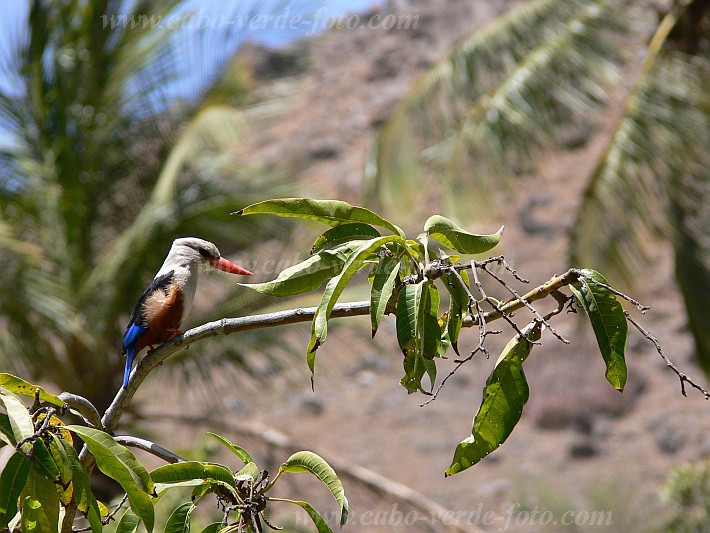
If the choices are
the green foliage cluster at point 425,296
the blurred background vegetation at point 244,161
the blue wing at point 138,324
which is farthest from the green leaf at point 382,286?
the blurred background vegetation at point 244,161

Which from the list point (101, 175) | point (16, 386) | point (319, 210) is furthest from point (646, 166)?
point (16, 386)

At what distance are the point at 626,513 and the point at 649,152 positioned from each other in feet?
19.7

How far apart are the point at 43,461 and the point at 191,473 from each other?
0.28 metres

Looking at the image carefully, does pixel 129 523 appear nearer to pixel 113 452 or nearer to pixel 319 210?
pixel 113 452

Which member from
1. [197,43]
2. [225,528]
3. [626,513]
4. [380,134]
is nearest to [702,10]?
[380,134]

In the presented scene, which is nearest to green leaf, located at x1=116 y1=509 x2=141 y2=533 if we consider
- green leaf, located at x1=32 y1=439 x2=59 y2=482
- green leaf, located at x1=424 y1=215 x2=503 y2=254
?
green leaf, located at x1=32 y1=439 x2=59 y2=482

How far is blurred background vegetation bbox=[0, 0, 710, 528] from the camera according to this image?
6758 mm

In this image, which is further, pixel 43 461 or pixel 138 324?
pixel 138 324

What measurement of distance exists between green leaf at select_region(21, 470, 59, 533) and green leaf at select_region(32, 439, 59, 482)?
3 centimetres

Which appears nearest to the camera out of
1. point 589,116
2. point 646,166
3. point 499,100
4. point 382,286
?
point 382,286

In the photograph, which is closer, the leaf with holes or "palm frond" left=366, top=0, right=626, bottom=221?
the leaf with holes

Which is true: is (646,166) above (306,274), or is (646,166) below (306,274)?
below

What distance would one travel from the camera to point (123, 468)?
1533mm

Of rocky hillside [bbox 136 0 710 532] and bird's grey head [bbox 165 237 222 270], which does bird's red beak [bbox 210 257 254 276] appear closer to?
bird's grey head [bbox 165 237 222 270]
